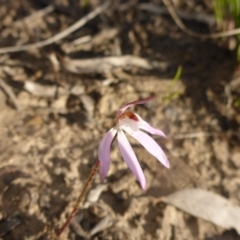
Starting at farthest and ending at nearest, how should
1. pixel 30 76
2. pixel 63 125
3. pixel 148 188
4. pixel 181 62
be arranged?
pixel 181 62, pixel 30 76, pixel 63 125, pixel 148 188

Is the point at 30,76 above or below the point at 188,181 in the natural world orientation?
above

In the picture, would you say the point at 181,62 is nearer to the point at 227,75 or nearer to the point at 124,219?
the point at 227,75

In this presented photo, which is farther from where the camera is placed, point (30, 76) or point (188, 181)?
point (30, 76)

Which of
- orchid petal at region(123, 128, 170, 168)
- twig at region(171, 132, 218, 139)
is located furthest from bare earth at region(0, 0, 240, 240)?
orchid petal at region(123, 128, 170, 168)

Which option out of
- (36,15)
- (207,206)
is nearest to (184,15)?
(36,15)

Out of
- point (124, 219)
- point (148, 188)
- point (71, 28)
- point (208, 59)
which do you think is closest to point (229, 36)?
point (208, 59)

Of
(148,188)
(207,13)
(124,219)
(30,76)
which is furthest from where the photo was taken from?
(207,13)

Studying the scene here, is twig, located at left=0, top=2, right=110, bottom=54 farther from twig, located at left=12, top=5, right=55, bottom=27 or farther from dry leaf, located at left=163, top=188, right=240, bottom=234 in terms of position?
dry leaf, located at left=163, top=188, right=240, bottom=234

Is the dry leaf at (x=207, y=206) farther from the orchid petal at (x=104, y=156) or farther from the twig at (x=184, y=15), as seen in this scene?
the twig at (x=184, y=15)
